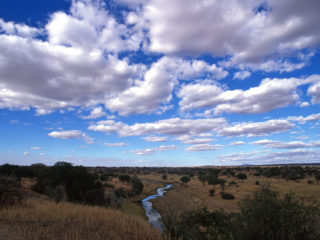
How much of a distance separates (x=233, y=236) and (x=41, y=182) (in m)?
38.1

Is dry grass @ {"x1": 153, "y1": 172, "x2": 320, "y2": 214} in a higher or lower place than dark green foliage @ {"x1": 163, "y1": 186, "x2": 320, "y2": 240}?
lower

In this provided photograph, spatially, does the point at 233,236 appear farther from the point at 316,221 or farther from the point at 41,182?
the point at 41,182

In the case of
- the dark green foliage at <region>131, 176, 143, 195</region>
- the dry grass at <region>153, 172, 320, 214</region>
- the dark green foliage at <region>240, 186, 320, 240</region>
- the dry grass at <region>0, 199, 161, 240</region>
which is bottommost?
the dry grass at <region>153, 172, 320, 214</region>

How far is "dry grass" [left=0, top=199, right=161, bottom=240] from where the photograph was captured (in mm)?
8930

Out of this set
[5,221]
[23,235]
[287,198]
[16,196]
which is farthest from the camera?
[16,196]

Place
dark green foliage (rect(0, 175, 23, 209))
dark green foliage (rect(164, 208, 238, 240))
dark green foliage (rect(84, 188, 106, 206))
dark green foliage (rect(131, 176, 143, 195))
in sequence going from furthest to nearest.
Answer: dark green foliage (rect(131, 176, 143, 195)) → dark green foliage (rect(84, 188, 106, 206)) → dark green foliage (rect(0, 175, 23, 209)) → dark green foliage (rect(164, 208, 238, 240))

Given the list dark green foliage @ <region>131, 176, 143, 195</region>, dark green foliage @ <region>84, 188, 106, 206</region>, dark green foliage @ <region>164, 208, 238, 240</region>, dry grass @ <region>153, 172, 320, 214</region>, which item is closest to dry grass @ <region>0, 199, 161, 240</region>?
dark green foliage @ <region>164, 208, 238, 240</region>

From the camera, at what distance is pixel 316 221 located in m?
7.41

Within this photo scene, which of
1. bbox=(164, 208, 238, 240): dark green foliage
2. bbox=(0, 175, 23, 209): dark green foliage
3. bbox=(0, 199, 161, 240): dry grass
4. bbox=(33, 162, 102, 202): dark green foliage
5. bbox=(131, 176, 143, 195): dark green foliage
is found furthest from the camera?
bbox=(131, 176, 143, 195): dark green foliage

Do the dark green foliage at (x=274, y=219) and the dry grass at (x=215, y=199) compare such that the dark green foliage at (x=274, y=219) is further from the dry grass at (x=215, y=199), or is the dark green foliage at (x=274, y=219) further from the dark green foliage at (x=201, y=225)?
the dry grass at (x=215, y=199)

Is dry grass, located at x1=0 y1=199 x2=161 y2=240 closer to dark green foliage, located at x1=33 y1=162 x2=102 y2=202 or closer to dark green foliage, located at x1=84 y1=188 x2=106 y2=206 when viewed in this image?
dark green foliage, located at x1=84 y1=188 x2=106 y2=206

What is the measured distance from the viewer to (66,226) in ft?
33.9

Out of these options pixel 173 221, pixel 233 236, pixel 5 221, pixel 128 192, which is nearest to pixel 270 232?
pixel 233 236

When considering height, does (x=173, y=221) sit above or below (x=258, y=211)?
below
